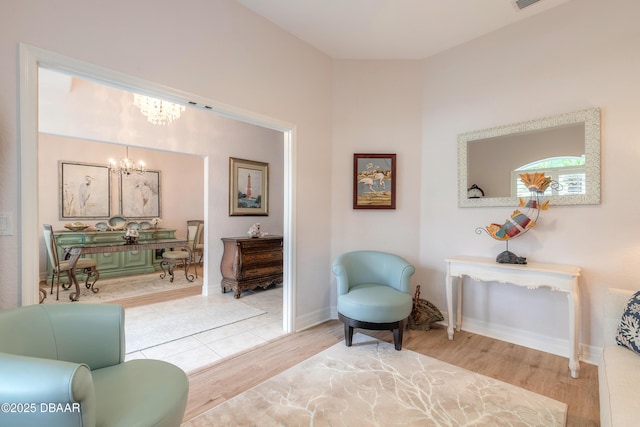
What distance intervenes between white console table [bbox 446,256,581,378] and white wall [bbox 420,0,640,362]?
0.23m

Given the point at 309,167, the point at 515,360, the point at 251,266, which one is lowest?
the point at 515,360

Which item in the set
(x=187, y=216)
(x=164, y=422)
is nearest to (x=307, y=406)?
(x=164, y=422)

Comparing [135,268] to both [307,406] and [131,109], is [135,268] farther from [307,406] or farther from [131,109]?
[307,406]

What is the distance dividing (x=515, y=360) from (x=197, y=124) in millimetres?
4917

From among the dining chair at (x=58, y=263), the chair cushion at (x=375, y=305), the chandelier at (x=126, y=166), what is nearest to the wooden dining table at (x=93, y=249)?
the dining chair at (x=58, y=263)

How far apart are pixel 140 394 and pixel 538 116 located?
3579mm

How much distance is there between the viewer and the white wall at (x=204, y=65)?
63.1 inches

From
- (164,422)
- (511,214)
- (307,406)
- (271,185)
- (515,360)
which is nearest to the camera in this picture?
(164,422)

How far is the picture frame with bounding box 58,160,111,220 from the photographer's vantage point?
17.6 feet

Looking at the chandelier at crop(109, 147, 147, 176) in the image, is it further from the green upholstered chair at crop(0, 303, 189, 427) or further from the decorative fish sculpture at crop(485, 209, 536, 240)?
the decorative fish sculpture at crop(485, 209, 536, 240)

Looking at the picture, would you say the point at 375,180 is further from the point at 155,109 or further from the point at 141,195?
the point at 141,195

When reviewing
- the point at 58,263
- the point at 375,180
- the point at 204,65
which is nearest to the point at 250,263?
the point at 375,180

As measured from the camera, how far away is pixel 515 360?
249 centimetres

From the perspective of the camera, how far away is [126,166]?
583cm
